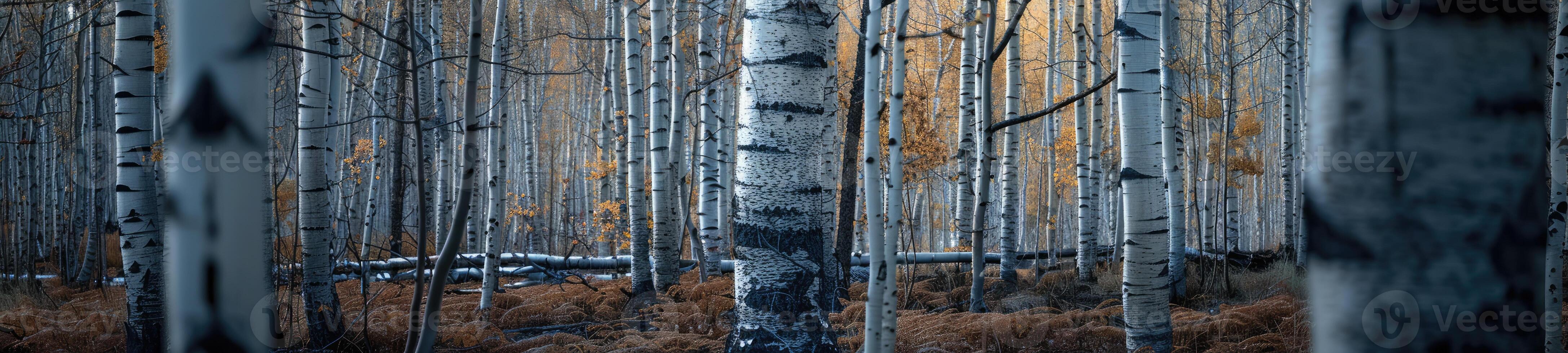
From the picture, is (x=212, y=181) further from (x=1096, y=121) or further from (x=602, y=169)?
(x=602, y=169)

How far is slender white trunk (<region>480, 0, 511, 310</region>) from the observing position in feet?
17.0

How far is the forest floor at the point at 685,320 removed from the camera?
420 cm

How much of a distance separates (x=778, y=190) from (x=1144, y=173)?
5.40ft

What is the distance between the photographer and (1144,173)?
323cm

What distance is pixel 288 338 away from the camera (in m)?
4.12

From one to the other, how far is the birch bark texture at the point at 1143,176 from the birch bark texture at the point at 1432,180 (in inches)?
116

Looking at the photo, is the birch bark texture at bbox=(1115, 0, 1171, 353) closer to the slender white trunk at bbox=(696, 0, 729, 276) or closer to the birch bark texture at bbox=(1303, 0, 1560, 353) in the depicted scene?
the birch bark texture at bbox=(1303, 0, 1560, 353)

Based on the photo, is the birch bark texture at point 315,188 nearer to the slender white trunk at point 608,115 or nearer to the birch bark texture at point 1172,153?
the slender white trunk at point 608,115

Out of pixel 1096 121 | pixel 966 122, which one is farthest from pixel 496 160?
pixel 1096 121

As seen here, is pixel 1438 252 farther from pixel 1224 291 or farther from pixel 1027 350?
pixel 1224 291

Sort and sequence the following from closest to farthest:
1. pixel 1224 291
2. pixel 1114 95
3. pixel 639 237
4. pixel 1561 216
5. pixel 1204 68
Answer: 1. pixel 1561 216
2. pixel 639 237
3. pixel 1224 291
4. pixel 1204 68
5. pixel 1114 95

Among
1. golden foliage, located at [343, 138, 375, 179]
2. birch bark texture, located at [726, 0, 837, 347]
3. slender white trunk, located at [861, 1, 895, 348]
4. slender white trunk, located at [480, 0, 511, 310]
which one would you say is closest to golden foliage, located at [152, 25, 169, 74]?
slender white trunk, located at [480, 0, 511, 310]

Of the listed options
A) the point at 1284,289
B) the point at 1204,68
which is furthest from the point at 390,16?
the point at 1204,68

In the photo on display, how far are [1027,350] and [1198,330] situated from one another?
1249 mm
